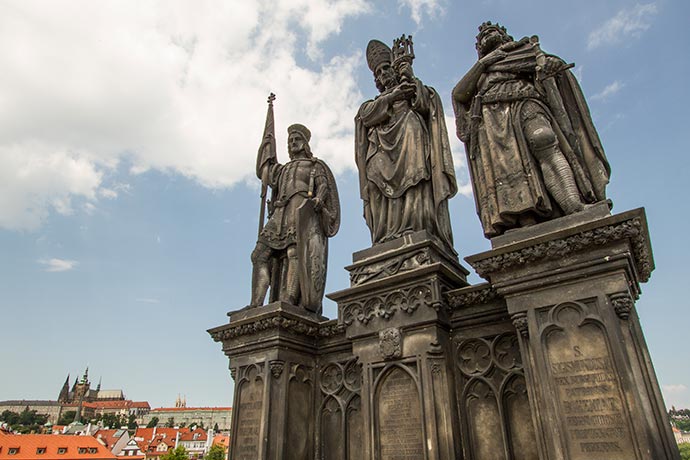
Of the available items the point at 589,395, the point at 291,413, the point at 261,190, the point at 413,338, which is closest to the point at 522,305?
the point at 589,395

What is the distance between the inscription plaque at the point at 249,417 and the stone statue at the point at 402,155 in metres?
2.68

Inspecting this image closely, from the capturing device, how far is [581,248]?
4246 millimetres

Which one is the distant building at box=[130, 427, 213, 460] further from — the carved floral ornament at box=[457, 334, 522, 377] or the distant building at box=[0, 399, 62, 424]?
the carved floral ornament at box=[457, 334, 522, 377]

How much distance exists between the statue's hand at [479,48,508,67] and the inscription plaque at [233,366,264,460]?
210 inches

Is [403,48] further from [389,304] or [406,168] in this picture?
[389,304]

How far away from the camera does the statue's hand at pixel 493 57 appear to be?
6.09 m

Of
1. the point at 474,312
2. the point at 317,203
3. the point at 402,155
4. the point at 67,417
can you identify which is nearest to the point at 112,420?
the point at 67,417

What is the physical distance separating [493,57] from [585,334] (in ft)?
12.5

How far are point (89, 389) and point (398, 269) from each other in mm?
204430

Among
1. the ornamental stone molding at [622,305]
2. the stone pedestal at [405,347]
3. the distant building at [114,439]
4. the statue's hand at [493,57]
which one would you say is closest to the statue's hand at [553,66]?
the statue's hand at [493,57]

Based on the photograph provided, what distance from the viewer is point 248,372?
671cm

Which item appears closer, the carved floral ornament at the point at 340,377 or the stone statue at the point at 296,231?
the carved floral ornament at the point at 340,377

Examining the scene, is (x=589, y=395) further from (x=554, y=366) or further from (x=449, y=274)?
(x=449, y=274)

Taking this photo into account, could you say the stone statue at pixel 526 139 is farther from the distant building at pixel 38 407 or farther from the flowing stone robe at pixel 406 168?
the distant building at pixel 38 407
